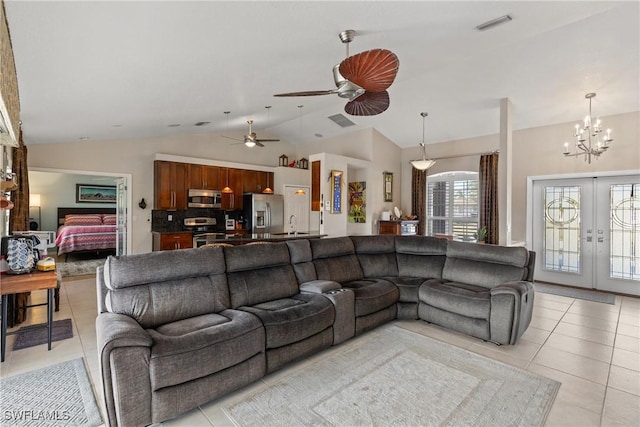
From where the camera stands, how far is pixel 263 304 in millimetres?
3070

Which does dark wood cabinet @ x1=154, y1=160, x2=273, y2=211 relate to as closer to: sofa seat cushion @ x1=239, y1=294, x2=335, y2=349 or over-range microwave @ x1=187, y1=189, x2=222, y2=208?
over-range microwave @ x1=187, y1=189, x2=222, y2=208

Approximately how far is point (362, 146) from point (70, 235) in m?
7.68

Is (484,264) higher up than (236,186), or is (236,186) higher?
(236,186)

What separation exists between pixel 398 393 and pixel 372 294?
127 cm

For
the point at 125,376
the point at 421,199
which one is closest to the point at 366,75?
the point at 125,376

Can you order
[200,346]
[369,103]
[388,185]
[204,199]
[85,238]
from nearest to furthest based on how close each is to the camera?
1. [200,346]
2. [369,103]
3. [204,199]
4. [85,238]
5. [388,185]

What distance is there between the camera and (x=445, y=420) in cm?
211

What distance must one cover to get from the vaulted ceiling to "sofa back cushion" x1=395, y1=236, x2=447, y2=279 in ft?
8.22

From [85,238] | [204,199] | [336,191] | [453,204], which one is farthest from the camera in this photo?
[85,238]

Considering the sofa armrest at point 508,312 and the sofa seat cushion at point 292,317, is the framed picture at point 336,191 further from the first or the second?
the sofa armrest at point 508,312

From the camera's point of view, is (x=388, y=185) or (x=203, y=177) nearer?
(x=203, y=177)

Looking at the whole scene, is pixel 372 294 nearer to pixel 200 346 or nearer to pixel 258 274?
pixel 258 274

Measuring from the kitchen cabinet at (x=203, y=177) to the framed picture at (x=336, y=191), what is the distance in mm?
2808

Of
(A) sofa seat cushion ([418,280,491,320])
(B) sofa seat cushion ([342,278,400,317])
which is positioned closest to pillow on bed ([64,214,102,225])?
(B) sofa seat cushion ([342,278,400,317])
